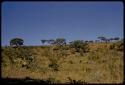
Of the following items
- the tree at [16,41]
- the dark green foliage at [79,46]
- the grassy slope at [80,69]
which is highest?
the tree at [16,41]

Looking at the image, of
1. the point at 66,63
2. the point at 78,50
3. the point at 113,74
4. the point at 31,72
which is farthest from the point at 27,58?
the point at 113,74

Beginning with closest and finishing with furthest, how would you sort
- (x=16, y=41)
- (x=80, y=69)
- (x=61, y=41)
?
(x=80, y=69), (x=16, y=41), (x=61, y=41)

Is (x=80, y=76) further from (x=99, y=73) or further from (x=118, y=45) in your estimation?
(x=118, y=45)

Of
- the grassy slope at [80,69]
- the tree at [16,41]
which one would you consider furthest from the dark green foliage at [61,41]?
the grassy slope at [80,69]

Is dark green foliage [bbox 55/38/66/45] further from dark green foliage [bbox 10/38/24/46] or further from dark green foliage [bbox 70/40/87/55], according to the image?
dark green foliage [bbox 70/40/87/55]

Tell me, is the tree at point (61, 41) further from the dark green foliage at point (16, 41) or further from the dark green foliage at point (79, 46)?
the dark green foliage at point (79, 46)

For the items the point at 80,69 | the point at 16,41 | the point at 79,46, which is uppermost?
the point at 16,41

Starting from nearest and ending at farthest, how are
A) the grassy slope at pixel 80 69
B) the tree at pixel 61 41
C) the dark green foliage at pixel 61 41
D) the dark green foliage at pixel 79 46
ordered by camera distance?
the grassy slope at pixel 80 69, the dark green foliage at pixel 79 46, the tree at pixel 61 41, the dark green foliage at pixel 61 41

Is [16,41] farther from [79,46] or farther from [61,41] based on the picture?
[79,46]

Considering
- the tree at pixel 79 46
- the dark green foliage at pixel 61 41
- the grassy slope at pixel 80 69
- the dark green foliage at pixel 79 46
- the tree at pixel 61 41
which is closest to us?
the grassy slope at pixel 80 69

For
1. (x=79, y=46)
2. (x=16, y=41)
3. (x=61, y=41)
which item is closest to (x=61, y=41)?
(x=61, y=41)

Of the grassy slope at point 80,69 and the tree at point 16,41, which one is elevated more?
the tree at point 16,41

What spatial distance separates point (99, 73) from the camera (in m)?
13.2

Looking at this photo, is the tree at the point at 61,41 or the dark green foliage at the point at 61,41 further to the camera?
the dark green foliage at the point at 61,41
